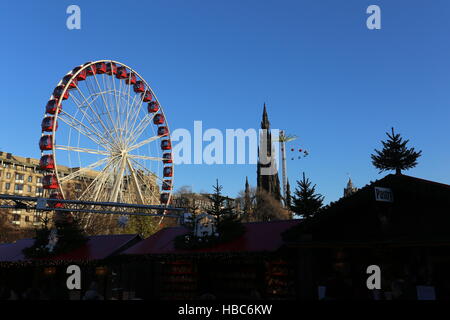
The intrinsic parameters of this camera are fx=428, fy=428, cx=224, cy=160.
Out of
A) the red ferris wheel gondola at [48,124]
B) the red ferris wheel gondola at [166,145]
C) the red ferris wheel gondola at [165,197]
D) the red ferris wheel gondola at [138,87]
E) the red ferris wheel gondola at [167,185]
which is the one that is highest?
the red ferris wheel gondola at [138,87]

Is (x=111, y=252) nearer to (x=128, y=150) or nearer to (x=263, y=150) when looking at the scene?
(x=128, y=150)

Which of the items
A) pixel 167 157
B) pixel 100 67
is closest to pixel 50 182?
pixel 100 67

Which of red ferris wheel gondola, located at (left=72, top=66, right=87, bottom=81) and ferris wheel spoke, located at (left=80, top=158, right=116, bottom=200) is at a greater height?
red ferris wheel gondola, located at (left=72, top=66, right=87, bottom=81)

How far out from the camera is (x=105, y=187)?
37.4m

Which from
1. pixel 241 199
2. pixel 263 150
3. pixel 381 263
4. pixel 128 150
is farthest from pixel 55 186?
pixel 263 150

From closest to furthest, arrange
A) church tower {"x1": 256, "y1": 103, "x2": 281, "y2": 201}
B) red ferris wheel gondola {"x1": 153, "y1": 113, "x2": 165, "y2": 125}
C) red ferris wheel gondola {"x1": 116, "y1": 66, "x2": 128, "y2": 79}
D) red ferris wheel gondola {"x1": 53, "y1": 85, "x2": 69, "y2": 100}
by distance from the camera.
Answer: red ferris wheel gondola {"x1": 53, "y1": 85, "x2": 69, "y2": 100}
red ferris wheel gondola {"x1": 116, "y1": 66, "x2": 128, "y2": 79}
red ferris wheel gondola {"x1": 153, "y1": 113, "x2": 165, "y2": 125}
church tower {"x1": 256, "y1": 103, "x2": 281, "y2": 201}

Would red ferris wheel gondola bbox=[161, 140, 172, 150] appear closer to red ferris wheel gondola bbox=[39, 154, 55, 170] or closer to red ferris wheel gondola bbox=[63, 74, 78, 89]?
red ferris wheel gondola bbox=[63, 74, 78, 89]

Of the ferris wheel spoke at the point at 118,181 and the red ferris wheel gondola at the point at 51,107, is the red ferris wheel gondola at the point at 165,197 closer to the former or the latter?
the ferris wheel spoke at the point at 118,181

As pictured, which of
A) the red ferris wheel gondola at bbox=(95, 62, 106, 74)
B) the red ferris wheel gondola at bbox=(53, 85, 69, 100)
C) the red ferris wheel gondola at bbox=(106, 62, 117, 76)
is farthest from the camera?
the red ferris wheel gondola at bbox=(106, 62, 117, 76)

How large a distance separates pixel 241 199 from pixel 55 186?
52853mm

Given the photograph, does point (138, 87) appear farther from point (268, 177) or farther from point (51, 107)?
point (268, 177)

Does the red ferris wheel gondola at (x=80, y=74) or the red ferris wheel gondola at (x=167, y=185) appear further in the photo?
the red ferris wheel gondola at (x=167, y=185)

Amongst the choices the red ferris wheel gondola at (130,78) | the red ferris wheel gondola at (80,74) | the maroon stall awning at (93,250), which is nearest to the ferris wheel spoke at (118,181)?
the red ferris wheel gondola at (80,74)

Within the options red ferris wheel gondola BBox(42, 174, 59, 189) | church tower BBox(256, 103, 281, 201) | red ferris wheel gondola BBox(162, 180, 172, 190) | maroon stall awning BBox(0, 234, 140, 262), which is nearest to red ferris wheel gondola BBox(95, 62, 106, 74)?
red ferris wheel gondola BBox(42, 174, 59, 189)
